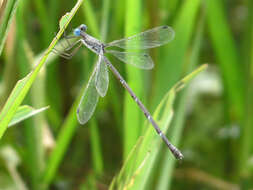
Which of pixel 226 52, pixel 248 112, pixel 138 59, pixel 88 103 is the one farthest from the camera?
pixel 226 52

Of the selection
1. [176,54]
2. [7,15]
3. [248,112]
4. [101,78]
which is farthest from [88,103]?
[248,112]

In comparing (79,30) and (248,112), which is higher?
(79,30)

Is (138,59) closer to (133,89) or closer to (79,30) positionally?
(133,89)

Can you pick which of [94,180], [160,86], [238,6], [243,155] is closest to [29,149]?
[94,180]

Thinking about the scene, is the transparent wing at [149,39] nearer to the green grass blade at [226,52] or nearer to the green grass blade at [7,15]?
the green grass blade at [226,52]

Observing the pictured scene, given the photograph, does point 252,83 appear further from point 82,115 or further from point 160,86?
point 82,115

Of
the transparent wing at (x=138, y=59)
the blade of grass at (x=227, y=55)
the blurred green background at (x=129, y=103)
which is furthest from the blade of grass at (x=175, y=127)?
the blade of grass at (x=227, y=55)
